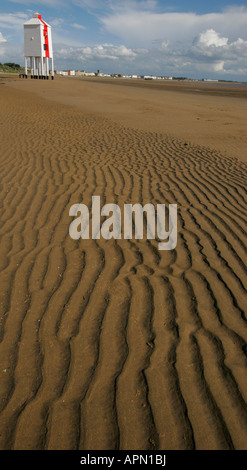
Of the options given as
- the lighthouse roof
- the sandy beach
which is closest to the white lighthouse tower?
the lighthouse roof

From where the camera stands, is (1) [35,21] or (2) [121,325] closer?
(2) [121,325]

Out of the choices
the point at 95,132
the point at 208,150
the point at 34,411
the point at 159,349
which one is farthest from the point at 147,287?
the point at 95,132

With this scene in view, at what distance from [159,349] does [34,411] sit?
984mm

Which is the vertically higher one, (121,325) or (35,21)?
(35,21)

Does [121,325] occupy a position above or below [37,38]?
below

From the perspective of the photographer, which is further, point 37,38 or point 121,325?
point 37,38

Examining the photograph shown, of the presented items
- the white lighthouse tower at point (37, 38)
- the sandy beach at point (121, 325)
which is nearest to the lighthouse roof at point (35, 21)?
the white lighthouse tower at point (37, 38)

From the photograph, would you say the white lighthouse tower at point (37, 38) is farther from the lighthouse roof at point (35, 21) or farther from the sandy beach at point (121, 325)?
the sandy beach at point (121, 325)

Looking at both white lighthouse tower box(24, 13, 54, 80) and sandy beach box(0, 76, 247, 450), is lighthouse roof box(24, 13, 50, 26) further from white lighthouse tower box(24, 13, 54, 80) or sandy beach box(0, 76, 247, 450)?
sandy beach box(0, 76, 247, 450)

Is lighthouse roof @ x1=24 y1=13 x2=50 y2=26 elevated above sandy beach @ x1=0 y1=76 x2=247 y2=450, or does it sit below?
above

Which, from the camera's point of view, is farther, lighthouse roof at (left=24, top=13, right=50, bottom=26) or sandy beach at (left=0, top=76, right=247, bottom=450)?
lighthouse roof at (left=24, top=13, right=50, bottom=26)

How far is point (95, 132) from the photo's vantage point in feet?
36.8

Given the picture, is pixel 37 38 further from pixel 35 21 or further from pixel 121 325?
pixel 121 325

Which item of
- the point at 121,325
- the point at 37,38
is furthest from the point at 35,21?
the point at 121,325
